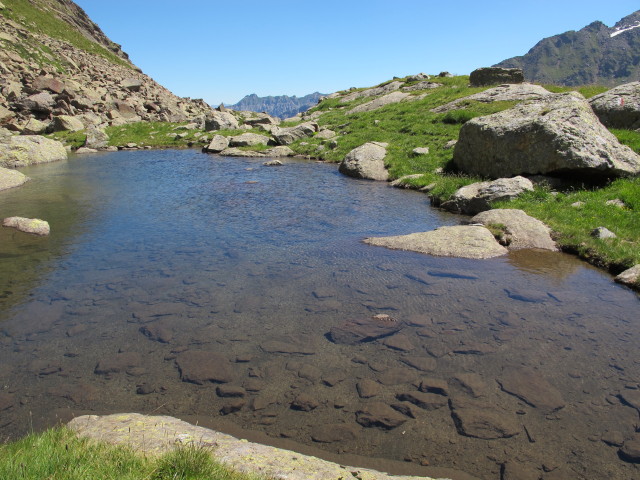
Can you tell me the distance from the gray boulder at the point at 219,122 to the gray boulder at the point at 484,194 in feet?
131

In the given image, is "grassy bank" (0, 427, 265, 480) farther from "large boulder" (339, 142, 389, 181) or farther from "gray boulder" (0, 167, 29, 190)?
"gray boulder" (0, 167, 29, 190)

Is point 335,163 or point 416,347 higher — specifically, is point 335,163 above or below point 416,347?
above

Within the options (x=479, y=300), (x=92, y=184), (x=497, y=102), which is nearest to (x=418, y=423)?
(x=479, y=300)

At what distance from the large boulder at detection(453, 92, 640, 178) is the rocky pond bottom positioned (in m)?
7.09

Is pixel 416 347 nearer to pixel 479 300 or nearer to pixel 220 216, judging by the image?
pixel 479 300

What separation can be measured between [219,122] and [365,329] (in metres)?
49.3

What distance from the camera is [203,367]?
7938mm

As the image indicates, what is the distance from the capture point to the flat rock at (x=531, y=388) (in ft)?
23.2

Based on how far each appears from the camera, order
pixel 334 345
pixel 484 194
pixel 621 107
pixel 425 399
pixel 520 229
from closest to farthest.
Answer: pixel 425 399 → pixel 334 345 → pixel 520 229 → pixel 484 194 → pixel 621 107

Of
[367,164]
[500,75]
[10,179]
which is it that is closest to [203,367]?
[367,164]

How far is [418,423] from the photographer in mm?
6621

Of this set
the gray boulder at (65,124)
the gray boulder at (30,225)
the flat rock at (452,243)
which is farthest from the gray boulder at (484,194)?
the gray boulder at (65,124)

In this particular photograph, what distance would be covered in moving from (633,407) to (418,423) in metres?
3.54

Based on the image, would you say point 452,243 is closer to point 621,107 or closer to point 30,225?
point 30,225
